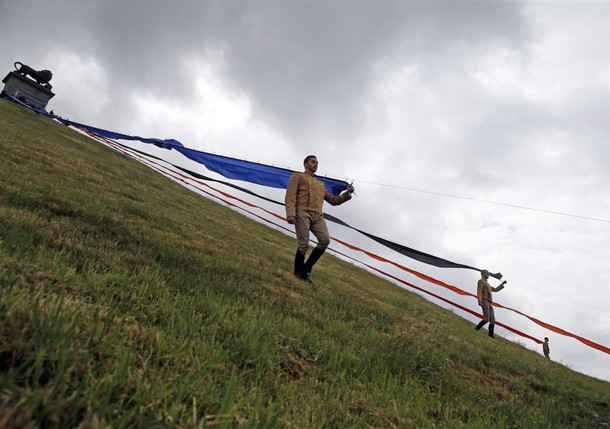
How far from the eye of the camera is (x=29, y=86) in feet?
96.4

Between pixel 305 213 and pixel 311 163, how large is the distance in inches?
44.1

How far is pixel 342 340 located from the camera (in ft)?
11.4

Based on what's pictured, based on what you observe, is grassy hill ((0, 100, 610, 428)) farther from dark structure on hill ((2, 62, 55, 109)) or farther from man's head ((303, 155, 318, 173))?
dark structure on hill ((2, 62, 55, 109))

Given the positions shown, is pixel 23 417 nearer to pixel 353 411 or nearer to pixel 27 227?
pixel 353 411

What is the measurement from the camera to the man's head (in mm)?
7454

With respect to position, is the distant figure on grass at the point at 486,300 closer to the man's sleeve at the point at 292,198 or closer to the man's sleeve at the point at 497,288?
the man's sleeve at the point at 497,288

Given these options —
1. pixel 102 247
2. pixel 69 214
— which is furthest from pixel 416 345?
pixel 69 214

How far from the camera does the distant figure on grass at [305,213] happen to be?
6879 millimetres

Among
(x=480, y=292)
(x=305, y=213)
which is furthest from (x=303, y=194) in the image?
(x=480, y=292)

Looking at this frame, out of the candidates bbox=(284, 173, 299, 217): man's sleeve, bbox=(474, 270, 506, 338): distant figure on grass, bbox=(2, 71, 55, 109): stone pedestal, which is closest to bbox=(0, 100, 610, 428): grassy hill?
bbox=(284, 173, 299, 217): man's sleeve

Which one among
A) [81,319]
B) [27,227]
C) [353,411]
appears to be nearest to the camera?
[81,319]

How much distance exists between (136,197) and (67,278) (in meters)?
6.39

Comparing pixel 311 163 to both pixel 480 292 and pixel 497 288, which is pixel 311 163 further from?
pixel 497 288

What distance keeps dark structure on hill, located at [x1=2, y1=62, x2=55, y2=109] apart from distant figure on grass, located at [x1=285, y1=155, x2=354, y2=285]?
1249 inches
